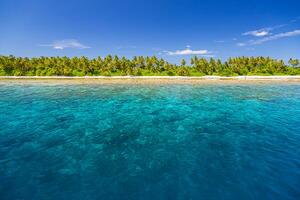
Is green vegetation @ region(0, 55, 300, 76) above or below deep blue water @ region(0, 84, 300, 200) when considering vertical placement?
above

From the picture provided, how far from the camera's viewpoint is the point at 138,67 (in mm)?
108375

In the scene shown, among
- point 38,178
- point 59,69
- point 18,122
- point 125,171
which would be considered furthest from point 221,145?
point 59,69

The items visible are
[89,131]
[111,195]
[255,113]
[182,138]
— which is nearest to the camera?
[111,195]

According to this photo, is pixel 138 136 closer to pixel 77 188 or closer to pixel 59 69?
pixel 77 188

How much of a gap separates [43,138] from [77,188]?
8411 millimetres

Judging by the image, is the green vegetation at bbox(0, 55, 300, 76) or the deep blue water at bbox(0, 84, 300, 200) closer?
the deep blue water at bbox(0, 84, 300, 200)

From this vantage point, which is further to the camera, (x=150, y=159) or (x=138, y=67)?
(x=138, y=67)

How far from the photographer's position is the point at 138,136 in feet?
53.7

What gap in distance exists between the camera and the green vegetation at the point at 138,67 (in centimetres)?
10075

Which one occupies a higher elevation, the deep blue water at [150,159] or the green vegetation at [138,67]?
the green vegetation at [138,67]

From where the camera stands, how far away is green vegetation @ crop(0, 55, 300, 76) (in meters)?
101

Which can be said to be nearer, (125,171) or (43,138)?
(125,171)

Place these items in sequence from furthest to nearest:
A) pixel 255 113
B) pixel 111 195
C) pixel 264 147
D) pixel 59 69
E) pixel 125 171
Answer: pixel 59 69
pixel 255 113
pixel 264 147
pixel 125 171
pixel 111 195

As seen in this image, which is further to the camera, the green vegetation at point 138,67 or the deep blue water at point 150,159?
the green vegetation at point 138,67
